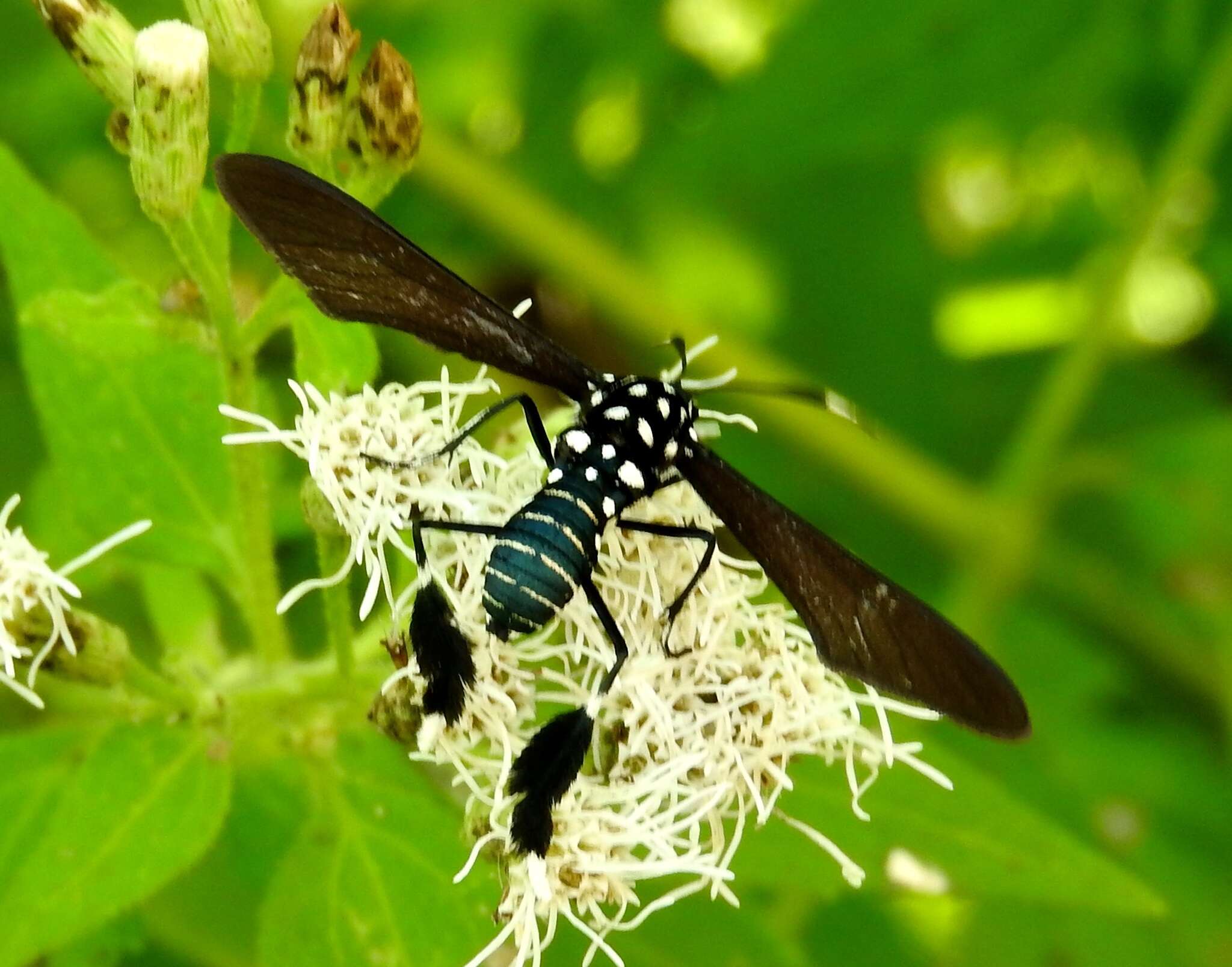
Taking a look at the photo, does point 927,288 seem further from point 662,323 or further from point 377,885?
Result: point 377,885

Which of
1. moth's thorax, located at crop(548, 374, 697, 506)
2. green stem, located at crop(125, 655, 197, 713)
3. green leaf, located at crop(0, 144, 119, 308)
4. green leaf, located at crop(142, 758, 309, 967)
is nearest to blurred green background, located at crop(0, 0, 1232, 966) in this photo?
green leaf, located at crop(142, 758, 309, 967)

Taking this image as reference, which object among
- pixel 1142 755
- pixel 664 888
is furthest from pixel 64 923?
pixel 1142 755

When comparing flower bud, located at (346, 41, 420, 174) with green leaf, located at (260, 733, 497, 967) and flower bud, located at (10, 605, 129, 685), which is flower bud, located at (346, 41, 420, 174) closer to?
flower bud, located at (10, 605, 129, 685)

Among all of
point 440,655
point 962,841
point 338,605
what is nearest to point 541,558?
point 440,655

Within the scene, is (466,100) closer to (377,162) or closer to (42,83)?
(42,83)

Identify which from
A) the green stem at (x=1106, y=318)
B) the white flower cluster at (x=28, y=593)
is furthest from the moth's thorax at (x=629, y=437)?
the green stem at (x=1106, y=318)

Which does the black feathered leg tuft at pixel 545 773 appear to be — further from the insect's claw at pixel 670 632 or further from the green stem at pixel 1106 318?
the green stem at pixel 1106 318
